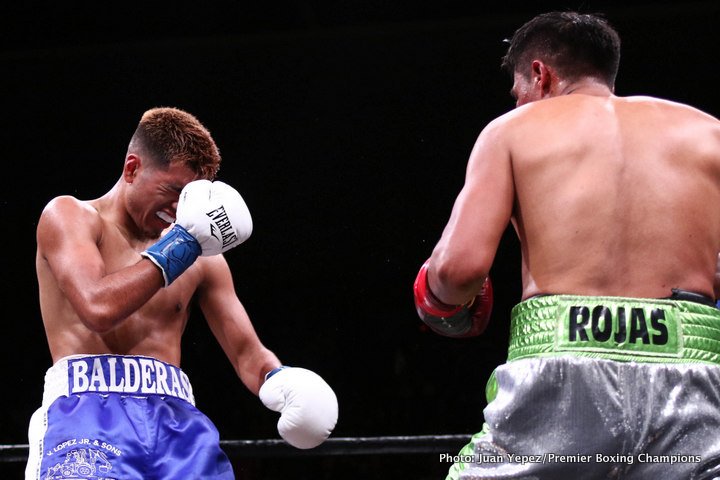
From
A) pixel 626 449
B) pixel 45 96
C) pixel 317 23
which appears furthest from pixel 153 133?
pixel 45 96

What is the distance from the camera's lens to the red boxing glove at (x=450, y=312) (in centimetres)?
163

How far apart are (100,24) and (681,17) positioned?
9.13 feet

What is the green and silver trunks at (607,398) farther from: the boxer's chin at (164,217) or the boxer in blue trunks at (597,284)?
the boxer's chin at (164,217)

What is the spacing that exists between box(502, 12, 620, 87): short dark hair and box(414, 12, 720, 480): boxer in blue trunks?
0.15m

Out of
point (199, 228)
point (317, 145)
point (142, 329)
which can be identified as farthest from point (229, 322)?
point (317, 145)

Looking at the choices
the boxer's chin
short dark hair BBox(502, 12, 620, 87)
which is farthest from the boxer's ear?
short dark hair BBox(502, 12, 620, 87)

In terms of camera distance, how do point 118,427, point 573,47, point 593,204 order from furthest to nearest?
1. point 118,427
2. point 573,47
3. point 593,204

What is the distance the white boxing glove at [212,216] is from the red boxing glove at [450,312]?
514mm

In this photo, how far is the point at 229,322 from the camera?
2291 mm

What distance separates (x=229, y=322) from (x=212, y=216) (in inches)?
15.2

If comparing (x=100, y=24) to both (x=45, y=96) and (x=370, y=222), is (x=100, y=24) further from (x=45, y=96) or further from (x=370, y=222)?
(x=370, y=222)

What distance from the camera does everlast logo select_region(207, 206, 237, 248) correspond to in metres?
Answer: 2.00


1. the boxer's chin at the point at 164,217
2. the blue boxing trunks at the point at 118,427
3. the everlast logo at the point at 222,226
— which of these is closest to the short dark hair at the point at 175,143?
the boxer's chin at the point at 164,217

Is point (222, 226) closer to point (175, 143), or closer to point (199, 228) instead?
point (199, 228)
